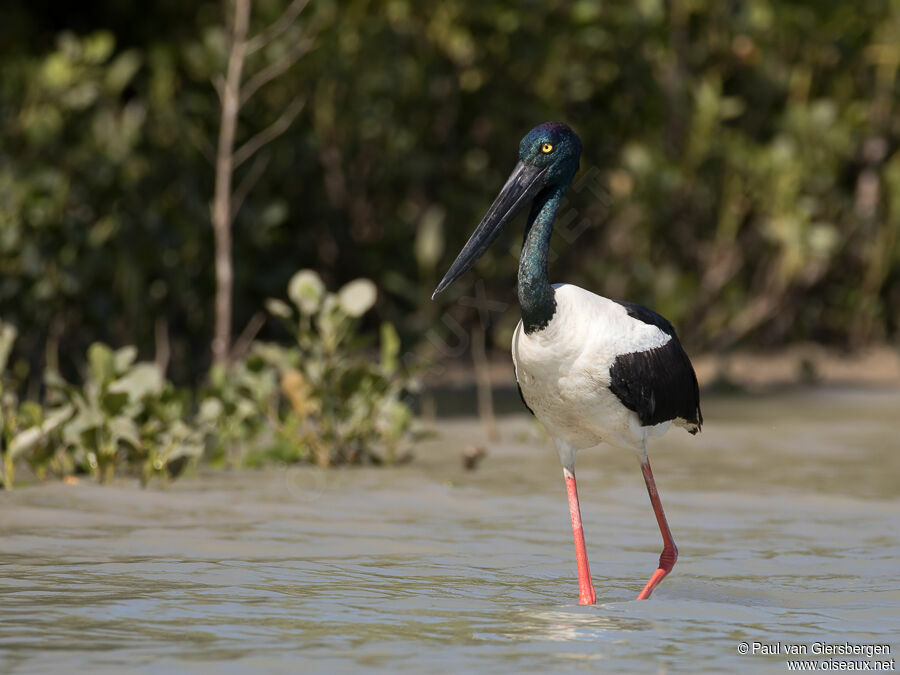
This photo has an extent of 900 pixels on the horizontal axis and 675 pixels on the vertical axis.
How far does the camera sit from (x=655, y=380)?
5328mm

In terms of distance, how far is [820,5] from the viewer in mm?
11414

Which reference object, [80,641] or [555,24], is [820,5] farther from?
[80,641]

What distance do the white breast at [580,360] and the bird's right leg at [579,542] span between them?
168 millimetres

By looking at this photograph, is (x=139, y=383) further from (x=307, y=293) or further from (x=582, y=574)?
(x=582, y=574)

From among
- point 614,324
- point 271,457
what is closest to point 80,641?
point 614,324

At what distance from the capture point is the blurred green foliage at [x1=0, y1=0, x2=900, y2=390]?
8891 millimetres

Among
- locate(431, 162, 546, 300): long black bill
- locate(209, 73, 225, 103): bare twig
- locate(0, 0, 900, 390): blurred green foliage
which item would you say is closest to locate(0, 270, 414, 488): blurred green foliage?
locate(0, 0, 900, 390): blurred green foliage

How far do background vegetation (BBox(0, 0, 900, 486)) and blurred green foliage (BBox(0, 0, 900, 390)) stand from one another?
2cm

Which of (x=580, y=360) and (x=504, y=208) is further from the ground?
(x=504, y=208)

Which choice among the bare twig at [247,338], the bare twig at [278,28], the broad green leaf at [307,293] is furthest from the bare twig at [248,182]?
the broad green leaf at [307,293]

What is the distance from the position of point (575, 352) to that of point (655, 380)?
385 mm

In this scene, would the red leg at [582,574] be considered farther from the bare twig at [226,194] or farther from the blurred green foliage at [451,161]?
the blurred green foliage at [451,161]

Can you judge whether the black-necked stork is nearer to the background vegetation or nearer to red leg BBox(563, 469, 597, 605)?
red leg BBox(563, 469, 597, 605)

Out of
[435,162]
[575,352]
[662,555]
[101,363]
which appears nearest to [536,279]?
[575,352]
